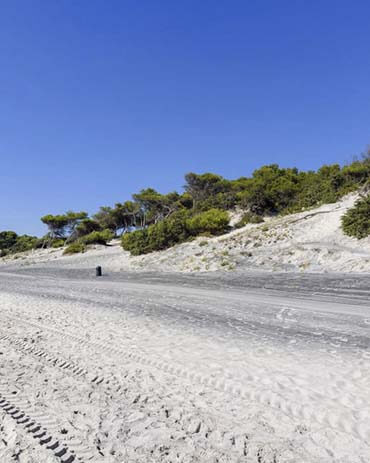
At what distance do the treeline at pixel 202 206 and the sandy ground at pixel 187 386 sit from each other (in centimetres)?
2161

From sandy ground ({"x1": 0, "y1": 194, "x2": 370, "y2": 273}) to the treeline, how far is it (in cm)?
221

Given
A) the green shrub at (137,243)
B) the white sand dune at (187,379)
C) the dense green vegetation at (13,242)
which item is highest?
the dense green vegetation at (13,242)

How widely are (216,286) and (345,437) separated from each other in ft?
35.4

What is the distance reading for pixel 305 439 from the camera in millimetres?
2891

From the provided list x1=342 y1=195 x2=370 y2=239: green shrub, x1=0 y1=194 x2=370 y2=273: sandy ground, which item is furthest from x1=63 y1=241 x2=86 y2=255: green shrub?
x1=342 y1=195 x2=370 y2=239: green shrub

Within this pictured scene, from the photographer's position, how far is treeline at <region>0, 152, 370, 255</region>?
30.3m

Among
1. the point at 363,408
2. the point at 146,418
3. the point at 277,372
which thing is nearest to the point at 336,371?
the point at 277,372

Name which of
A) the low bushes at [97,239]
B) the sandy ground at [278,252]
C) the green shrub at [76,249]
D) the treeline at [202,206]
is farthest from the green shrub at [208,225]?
the low bushes at [97,239]

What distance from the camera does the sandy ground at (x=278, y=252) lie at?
17.1 m

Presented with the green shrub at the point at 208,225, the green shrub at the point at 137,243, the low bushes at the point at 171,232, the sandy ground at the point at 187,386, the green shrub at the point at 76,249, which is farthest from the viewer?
the green shrub at the point at 76,249

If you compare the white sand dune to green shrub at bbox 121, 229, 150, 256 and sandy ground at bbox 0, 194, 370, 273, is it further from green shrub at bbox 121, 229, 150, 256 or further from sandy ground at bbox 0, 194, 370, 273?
green shrub at bbox 121, 229, 150, 256

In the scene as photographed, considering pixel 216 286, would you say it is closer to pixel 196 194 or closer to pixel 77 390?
pixel 77 390

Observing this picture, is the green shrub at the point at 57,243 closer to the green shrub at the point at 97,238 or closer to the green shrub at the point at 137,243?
the green shrub at the point at 97,238

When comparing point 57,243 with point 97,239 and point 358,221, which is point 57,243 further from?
point 358,221
